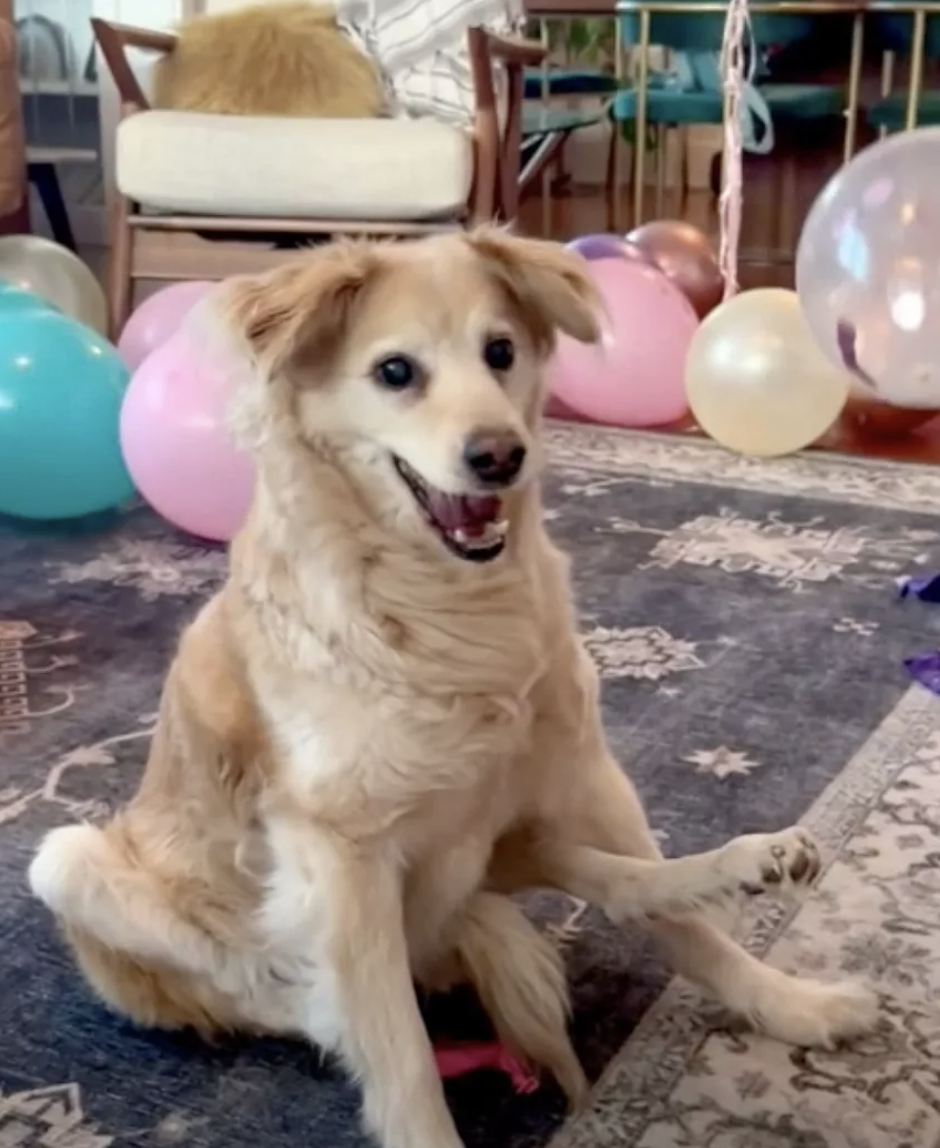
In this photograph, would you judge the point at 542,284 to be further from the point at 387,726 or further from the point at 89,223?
the point at 89,223

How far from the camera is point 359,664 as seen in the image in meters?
1.22

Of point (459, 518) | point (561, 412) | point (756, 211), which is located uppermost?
point (459, 518)

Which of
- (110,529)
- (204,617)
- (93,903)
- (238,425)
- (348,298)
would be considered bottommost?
(110,529)

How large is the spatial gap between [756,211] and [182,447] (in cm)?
429

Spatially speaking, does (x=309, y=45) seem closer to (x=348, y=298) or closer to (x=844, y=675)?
(x=844, y=675)

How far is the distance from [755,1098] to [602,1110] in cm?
13

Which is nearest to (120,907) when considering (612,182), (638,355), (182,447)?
(182,447)

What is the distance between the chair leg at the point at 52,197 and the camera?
195 inches

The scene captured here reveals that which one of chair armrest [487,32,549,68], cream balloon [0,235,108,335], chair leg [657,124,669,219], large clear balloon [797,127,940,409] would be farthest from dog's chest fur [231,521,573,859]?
chair leg [657,124,669,219]

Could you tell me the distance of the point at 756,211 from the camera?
6238 millimetres

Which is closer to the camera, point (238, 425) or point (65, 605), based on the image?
point (238, 425)

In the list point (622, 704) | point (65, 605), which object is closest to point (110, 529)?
point (65, 605)

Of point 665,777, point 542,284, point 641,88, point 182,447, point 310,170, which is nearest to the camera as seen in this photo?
point 542,284

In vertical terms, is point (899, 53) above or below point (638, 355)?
above
